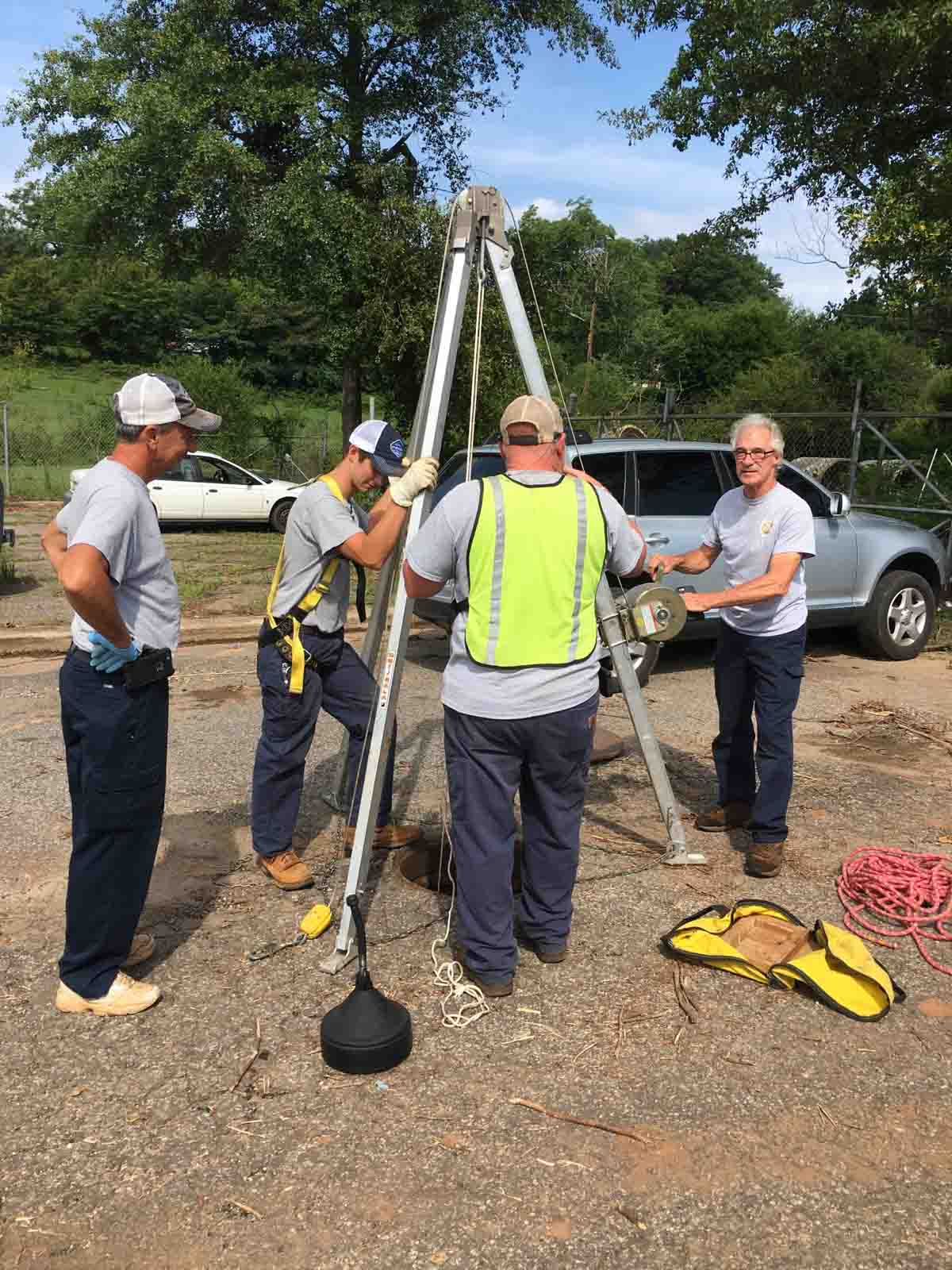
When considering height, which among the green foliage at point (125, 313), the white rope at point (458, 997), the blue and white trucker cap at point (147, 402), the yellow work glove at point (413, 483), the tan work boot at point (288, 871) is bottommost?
the white rope at point (458, 997)

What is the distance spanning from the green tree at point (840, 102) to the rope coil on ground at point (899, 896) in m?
10.9

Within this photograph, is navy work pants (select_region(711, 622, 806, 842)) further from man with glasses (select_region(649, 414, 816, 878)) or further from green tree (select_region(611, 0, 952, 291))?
green tree (select_region(611, 0, 952, 291))

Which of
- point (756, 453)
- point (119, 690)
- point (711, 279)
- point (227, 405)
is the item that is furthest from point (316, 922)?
point (711, 279)

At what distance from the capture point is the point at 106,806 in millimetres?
3238

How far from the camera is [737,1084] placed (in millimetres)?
3113

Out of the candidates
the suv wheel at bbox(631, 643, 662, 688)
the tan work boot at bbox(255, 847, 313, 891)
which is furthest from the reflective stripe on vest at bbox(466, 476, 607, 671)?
the suv wheel at bbox(631, 643, 662, 688)

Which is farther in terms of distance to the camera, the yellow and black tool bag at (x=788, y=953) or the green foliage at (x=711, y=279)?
the green foliage at (x=711, y=279)

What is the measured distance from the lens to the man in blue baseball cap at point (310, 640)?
162 inches

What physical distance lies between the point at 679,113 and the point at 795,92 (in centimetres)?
204

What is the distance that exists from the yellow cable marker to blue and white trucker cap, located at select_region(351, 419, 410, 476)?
173 centimetres

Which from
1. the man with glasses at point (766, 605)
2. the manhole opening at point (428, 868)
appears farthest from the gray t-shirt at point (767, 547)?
the manhole opening at point (428, 868)

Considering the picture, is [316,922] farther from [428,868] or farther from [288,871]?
[428,868]

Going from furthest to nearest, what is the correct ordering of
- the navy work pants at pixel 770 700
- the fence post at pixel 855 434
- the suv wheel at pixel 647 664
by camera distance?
the fence post at pixel 855 434 → the suv wheel at pixel 647 664 → the navy work pants at pixel 770 700

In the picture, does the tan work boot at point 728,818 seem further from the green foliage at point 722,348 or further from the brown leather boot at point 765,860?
Result: the green foliage at point 722,348
